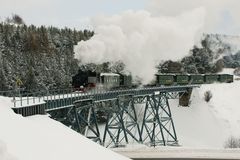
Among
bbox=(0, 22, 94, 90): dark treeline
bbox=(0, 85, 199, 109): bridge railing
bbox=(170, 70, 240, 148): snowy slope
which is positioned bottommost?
bbox=(170, 70, 240, 148): snowy slope

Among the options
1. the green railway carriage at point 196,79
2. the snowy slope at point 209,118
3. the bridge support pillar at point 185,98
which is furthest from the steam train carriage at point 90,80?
the green railway carriage at point 196,79

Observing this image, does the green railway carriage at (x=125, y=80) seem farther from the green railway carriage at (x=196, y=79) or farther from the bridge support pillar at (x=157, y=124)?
the green railway carriage at (x=196, y=79)

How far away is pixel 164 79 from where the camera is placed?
67500 millimetres

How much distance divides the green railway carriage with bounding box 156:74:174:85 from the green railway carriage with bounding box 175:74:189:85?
1956 mm

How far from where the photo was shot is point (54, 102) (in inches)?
1396

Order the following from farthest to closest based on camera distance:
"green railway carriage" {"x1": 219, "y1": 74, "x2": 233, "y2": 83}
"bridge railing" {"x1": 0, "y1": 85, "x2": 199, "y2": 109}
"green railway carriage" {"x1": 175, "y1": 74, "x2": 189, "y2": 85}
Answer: "green railway carriage" {"x1": 219, "y1": 74, "x2": 233, "y2": 83} → "green railway carriage" {"x1": 175, "y1": 74, "x2": 189, "y2": 85} → "bridge railing" {"x1": 0, "y1": 85, "x2": 199, "y2": 109}

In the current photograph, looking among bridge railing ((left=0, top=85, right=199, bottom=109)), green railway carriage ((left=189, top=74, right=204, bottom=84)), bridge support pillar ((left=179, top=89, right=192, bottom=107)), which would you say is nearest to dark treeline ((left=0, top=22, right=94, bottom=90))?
bridge support pillar ((left=179, top=89, right=192, bottom=107))

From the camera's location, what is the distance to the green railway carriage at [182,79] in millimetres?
73125

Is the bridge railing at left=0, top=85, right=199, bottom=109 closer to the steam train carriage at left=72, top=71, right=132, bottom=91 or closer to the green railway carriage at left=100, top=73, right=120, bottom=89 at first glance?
the steam train carriage at left=72, top=71, right=132, bottom=91

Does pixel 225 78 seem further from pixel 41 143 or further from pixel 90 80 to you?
pixel 41 143

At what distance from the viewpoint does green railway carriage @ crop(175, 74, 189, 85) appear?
73125 mm

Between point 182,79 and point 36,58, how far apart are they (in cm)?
2241

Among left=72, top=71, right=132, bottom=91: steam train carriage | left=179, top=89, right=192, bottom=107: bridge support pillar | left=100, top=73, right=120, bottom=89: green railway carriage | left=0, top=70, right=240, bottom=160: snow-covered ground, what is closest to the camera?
left=0, top=70, right=240, bottom=160: snow-covered ground

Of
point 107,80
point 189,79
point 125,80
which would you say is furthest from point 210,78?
point 107,80
